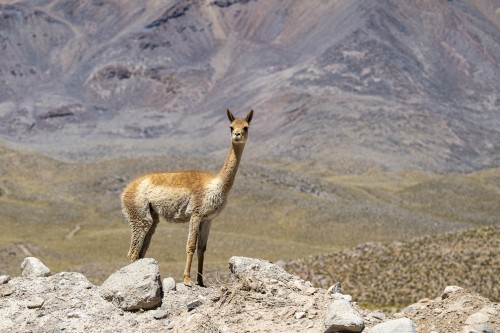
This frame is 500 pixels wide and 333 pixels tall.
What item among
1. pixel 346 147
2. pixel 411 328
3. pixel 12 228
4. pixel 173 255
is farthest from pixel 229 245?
pixel 346 147

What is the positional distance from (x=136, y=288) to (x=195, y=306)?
1.18 metres

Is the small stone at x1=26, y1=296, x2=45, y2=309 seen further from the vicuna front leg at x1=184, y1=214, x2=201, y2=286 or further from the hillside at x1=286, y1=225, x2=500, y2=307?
the hillside at x1=286, y1=225, x2=500, y2=307

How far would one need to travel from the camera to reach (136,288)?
14.7 meters

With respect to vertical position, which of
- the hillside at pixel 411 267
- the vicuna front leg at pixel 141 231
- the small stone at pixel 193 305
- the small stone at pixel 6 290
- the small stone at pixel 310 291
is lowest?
the hillside at pixel 411 267

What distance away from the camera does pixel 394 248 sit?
150 feet

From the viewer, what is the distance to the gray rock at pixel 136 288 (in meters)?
14.6

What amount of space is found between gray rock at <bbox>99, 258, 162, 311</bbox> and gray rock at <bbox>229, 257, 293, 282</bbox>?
1506 millimetres

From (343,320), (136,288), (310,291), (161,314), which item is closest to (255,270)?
(310,291)

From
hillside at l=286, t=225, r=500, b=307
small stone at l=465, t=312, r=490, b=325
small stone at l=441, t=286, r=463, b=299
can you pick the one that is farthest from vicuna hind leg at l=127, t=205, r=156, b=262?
hillside at l=286, t=225, r=500, b=307

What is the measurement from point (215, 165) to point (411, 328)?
330ft

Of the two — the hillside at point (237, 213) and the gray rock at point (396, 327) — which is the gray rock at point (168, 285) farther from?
the hillside at point (237, 213)

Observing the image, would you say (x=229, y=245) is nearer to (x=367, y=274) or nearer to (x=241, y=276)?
(x=367, y=274)

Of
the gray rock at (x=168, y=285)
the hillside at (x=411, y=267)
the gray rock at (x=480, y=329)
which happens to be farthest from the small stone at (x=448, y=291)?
the hillside at (x=411, y=267)

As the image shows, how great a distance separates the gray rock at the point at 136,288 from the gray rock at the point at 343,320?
3552 mm
